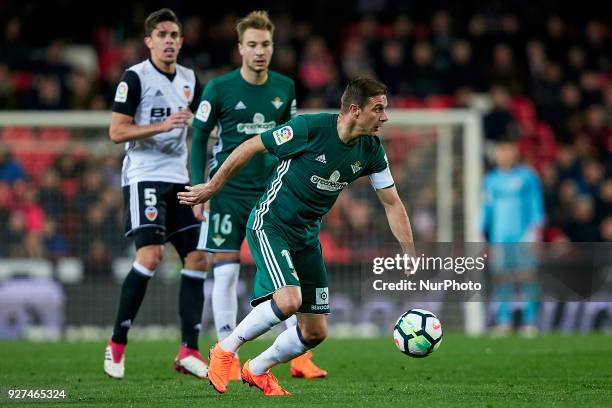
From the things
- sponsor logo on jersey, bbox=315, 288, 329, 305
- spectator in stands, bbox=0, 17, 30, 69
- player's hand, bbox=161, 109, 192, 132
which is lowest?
sponsor logo on jersey, bbox=315, 288, 329, 305

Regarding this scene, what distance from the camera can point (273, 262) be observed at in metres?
7.30

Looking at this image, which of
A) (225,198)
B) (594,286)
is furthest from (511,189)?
(225,198)

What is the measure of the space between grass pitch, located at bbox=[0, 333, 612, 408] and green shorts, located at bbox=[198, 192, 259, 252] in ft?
3.27

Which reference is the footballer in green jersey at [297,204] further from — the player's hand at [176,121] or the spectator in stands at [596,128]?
the spectator in stands at [596,128]

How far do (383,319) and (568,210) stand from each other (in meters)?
3.37

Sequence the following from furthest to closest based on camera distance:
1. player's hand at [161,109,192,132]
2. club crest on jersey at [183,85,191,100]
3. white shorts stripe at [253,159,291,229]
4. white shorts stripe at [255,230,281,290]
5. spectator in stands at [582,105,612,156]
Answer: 1. spectator in stands at [582,105,612,156]
2. club crest on jersey at [183,85,191,100]
3. player's hand at [161,109,192,132]
4. white shorts stripe at [253,159,291,229]
5. white shorts stripe at [255,230,281,290]

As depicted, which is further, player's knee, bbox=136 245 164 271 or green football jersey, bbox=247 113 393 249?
player's knee, bbox=136 245 164 271

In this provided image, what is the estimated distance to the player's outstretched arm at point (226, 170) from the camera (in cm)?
733

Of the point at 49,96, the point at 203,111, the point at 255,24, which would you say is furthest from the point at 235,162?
the point at 49,96

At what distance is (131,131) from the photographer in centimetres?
870

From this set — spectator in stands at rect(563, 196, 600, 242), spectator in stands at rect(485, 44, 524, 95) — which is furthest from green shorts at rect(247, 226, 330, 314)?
spectator in stands at rect(485, 44, 524, 95)

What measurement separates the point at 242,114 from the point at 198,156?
497 millimetres

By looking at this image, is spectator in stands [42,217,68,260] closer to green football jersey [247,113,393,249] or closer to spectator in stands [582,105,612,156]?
green football jersey [247,113,393,249]

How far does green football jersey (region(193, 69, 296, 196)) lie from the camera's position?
876 cm
